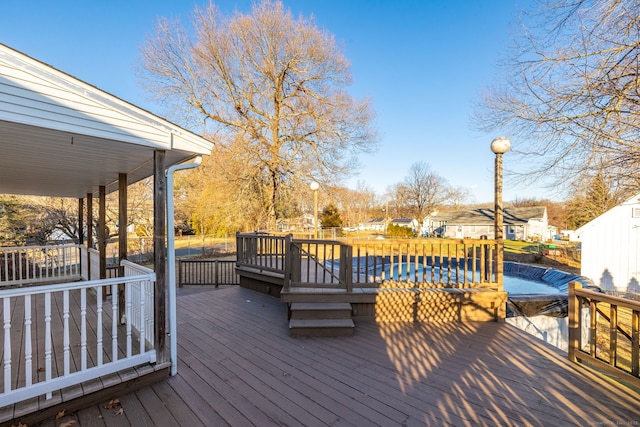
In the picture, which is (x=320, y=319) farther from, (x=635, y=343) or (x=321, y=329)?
(x=635, y=343)

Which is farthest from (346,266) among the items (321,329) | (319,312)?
(321,329)

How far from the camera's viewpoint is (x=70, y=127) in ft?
7.53

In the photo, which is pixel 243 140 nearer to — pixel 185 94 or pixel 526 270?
pixel 185 94

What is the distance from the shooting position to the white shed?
966cm

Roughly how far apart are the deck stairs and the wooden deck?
14 cm

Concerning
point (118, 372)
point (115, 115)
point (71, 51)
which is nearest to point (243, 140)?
point (71, 51)

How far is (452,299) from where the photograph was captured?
14.6 ft

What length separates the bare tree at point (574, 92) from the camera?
412cm

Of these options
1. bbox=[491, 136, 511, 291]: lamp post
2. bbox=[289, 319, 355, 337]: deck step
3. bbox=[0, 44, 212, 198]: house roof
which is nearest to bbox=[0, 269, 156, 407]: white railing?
bbox=[0, 44, 212, 198]: house roof

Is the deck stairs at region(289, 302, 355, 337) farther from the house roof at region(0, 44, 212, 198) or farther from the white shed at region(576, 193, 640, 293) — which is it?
the white shed at region(576, 193, 640, 293)

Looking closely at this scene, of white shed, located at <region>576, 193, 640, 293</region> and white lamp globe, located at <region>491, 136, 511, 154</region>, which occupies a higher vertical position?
white lamp globe, located at <region>491, 136, 511, 154</region>

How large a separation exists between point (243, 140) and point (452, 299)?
35.3 ft

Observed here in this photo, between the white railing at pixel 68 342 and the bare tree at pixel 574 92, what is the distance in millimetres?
6830

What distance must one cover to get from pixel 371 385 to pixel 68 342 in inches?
110
